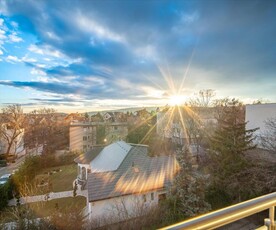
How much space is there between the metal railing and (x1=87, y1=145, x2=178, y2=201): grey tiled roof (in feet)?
24.8

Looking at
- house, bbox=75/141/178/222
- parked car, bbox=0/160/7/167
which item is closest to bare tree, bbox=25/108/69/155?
parked car, bbox=0/160/7/167

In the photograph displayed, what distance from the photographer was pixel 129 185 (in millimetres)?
8758

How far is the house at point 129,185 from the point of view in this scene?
7.88 m

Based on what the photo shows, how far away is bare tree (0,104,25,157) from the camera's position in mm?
16603

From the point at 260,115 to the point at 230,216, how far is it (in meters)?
14.0

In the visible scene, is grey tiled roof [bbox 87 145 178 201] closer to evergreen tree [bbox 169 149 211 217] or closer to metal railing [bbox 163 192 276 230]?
evergreen tree [bbox 169 149 211 217]

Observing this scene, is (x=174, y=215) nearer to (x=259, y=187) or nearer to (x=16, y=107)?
(x=259, y=187)

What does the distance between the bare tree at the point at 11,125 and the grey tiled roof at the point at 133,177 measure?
1031 centimetres

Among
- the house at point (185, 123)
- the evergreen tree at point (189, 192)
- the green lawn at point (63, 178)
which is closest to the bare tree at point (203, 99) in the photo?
the house at point (185, 123)

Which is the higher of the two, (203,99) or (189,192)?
(203,99)

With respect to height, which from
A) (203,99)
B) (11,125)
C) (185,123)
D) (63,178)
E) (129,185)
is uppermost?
(203,99)

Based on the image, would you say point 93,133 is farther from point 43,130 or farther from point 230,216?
point 230,216

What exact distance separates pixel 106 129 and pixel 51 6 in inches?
702

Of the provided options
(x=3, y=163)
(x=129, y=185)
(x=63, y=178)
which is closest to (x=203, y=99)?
(x=129, y=185)
